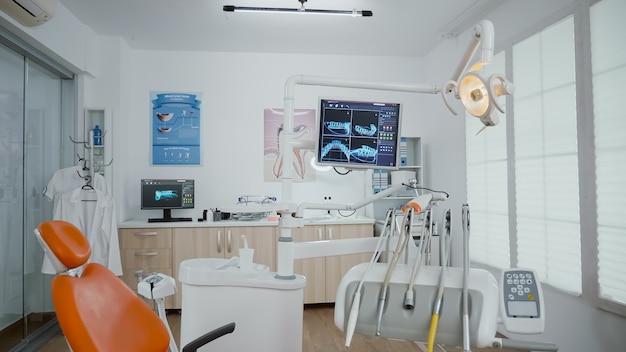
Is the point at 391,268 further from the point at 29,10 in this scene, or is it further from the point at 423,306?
the point at 29,10

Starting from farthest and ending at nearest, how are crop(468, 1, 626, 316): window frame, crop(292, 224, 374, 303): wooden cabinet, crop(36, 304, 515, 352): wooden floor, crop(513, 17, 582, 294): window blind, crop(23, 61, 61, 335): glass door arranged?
crop(292, 224, 374, 303): wooden cabinet, crop(23, 61, 61, 335): glass door, crop(36, 304, 515, 352): wooden floor, crop(513, 17, 582, 294): window blind, crop(468, 1, 626, 316): window frame

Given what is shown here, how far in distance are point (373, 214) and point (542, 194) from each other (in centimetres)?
180

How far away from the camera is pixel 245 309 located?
1.84m

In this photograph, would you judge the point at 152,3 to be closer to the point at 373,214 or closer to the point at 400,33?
the point at 400,33

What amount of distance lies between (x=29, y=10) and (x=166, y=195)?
2201 millimetres

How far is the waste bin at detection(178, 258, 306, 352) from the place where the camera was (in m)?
1.83

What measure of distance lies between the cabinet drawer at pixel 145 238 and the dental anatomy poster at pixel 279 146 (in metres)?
1.18

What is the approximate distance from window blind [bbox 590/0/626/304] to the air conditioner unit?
2.94 metres

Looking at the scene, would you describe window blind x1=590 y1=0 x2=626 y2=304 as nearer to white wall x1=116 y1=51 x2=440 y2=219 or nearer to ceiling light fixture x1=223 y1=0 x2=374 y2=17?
ceiling light fixture x1=223 y1=0 x2=374 y2=17

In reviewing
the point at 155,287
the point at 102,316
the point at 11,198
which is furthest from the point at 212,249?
the point at 102,316

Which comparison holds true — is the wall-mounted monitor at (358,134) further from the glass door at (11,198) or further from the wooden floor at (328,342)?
the glass door at (11,198)

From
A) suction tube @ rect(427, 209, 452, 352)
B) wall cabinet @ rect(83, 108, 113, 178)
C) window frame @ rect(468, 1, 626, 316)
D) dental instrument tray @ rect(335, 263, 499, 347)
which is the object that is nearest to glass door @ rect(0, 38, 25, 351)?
wall cabinet @ rect(83, 108, 113, 178)

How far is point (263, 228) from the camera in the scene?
12.2ft

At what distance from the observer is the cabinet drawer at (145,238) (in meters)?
3.59
